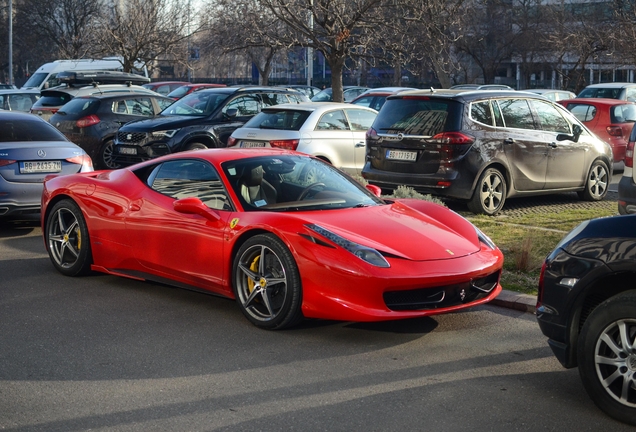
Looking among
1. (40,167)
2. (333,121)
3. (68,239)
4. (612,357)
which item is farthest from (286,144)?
(612,357)

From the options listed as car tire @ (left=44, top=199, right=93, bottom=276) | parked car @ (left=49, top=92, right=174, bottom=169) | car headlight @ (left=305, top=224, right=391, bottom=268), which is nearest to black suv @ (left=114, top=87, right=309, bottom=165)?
parked car @ (left=49, top=92, right=174, bottom=169)

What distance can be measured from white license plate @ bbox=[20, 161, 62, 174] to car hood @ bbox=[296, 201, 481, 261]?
5.39 meters

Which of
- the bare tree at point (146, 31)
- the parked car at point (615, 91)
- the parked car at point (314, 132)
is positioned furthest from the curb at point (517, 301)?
the bare tree at point (146, 31)

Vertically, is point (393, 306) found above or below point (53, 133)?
below

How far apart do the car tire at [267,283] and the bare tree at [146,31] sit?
28.8 meters

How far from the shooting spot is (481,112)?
12453 mm

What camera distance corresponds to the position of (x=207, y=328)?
6.77 meters

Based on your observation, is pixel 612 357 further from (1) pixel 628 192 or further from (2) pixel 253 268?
(1) pixel 628 192

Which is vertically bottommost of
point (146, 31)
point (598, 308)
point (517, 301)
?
point (517, 301)

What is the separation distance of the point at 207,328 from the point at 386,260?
4.74 feet

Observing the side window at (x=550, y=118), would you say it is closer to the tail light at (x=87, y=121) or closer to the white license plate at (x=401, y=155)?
the white license plate at (x=401, y=155)

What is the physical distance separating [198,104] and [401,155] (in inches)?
246

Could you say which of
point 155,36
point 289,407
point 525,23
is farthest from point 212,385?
point 525,23

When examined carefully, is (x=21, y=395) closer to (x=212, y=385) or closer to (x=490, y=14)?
(x=212, y=385)
